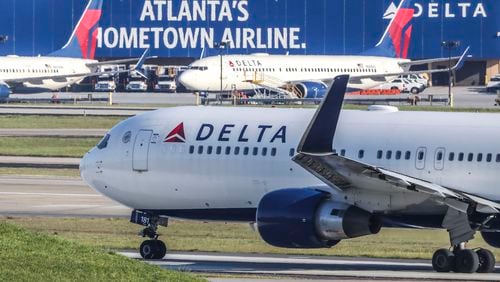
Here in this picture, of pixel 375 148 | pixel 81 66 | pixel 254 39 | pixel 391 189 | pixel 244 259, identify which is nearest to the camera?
pixel 391 189

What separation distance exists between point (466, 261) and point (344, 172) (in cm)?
352

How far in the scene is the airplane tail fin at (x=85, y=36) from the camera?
124938 mm

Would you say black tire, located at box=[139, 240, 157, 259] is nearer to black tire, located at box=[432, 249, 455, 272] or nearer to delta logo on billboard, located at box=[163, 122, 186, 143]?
delta logo on billboard, located at box=[163, 122, 186, 143]

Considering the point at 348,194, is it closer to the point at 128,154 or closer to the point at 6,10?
the point at 128,154

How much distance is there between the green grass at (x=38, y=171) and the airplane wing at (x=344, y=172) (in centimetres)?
2832

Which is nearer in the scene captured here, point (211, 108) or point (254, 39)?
point (211, 108)

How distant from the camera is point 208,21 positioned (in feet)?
443

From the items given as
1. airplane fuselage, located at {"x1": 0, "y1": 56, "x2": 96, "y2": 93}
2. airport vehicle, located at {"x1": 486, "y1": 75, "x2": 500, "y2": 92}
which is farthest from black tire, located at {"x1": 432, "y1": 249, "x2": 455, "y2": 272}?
airport vehicle, located at {"x1": 486, "y1": 75, "x2": 500, "y2": 92}

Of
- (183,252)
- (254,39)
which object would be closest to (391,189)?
(183,252)

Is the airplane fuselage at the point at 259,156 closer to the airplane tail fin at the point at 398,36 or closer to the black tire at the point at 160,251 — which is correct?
the black tire at the point at 160,251

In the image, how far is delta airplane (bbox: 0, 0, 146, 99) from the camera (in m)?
116

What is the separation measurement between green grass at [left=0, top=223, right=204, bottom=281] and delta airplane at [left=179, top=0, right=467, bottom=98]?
88.3m

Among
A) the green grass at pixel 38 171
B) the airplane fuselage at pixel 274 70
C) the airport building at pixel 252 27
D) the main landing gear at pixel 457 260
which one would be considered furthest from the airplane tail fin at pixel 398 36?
the main landing gear at pixel 457 260

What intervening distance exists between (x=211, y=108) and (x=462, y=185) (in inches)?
266
